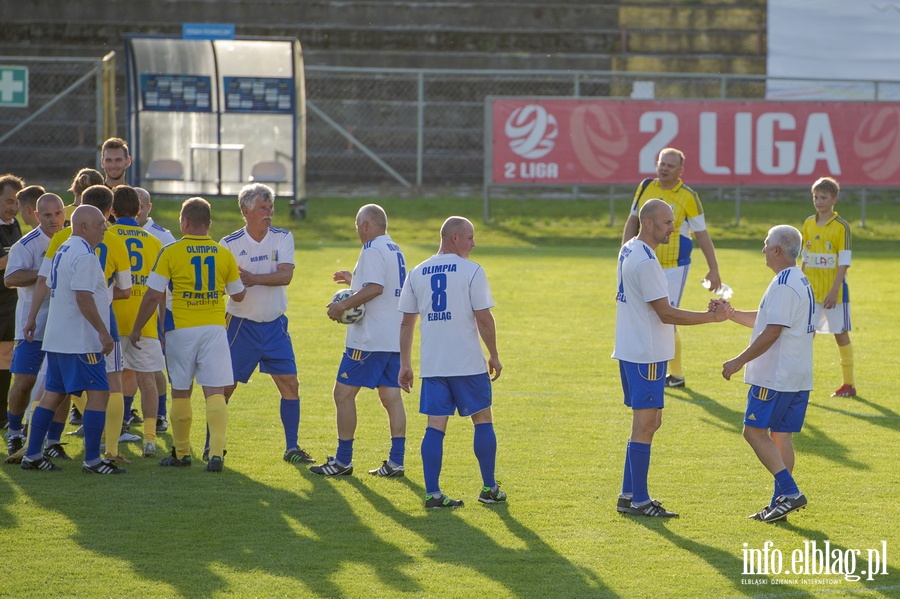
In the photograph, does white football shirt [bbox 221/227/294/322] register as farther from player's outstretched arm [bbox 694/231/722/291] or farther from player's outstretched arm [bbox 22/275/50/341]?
player's outstretched arm [bbox 694/231/722/291]

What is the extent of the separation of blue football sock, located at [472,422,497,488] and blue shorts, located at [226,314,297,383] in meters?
1.64

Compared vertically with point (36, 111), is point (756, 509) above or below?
below

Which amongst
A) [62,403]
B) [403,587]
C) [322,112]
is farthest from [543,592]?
[322,112]

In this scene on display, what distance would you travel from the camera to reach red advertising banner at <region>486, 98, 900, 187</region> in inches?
821

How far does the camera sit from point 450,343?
6.61m

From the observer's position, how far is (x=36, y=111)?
83.3 feet

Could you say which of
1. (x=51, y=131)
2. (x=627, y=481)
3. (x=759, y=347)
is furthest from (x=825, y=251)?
(x=51, y=131)

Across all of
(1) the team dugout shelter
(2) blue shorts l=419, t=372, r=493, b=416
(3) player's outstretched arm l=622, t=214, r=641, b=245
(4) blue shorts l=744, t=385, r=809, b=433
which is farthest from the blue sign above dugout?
(4) blue shorts l=744, t=385, r=809, b=433

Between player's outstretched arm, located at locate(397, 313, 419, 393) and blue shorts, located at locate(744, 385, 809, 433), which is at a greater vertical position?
player's outstretched arm, located at locate(397, 313, 419, 393)

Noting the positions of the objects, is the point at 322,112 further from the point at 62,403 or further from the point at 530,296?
the point at 62,403

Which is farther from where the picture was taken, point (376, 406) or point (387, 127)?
point (387, 127)

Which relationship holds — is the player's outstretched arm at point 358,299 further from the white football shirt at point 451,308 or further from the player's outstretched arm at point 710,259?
the player's outstretched arm at point 710,259

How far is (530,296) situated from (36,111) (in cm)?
1557

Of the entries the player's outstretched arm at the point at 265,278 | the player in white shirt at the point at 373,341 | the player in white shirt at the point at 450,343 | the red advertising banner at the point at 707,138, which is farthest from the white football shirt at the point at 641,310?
the red advertising banner at the point at 707,138
